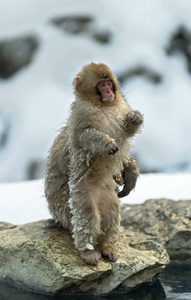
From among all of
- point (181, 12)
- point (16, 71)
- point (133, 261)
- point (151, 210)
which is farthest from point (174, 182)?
point (181, 12)

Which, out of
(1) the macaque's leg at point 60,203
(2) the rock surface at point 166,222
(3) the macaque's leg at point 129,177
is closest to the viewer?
(1) the macaque's leg at point 60,203

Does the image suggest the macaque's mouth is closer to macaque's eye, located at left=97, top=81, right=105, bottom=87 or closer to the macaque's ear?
macaque's eye, located at left=97, top=81, right=105, bottom=87

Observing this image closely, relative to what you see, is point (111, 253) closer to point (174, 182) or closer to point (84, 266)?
point (84, 266)

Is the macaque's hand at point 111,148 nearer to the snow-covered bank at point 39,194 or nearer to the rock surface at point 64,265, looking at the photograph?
the rock surface at point 64,265

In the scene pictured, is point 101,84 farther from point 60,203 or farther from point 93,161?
point 60,203

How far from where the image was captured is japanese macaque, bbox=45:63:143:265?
4.12 metres

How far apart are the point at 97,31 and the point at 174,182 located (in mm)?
9424

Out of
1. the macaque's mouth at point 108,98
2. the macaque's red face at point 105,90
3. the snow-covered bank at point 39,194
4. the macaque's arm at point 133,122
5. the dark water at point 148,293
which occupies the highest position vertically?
the macaque's red face at point 105,90

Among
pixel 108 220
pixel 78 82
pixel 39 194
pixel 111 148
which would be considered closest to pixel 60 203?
pixel 108 220

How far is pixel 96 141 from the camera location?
13.0 ft

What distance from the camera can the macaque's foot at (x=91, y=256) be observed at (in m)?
4.26

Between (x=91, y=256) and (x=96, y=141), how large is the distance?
100cm

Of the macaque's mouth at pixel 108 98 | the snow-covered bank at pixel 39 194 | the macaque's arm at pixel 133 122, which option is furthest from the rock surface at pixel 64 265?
the snow-covered bank at pixel 39 194

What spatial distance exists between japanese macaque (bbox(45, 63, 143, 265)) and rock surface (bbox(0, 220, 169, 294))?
123 mm
